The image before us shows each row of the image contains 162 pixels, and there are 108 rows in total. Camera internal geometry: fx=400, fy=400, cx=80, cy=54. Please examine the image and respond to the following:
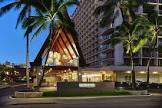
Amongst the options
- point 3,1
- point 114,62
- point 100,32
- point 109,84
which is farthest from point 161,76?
point 3,1

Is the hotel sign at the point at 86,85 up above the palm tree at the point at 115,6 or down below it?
below

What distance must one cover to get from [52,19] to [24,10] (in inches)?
130

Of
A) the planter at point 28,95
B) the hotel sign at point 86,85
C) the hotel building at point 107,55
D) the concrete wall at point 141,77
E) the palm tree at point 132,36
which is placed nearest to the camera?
the planter at point 28,95

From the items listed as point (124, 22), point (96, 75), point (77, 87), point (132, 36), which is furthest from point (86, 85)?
point (96, 75)

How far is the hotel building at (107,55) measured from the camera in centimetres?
10106

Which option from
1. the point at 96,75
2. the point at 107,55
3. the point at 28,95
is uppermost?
the point at 107,55

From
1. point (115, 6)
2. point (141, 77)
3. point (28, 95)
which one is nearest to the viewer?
point (28, 95)

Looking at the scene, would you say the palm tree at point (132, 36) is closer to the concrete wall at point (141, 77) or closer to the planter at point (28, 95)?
the planter at point (28, 95)

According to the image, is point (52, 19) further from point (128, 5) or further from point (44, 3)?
point (128, 5)

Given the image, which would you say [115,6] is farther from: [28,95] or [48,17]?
[28,95]

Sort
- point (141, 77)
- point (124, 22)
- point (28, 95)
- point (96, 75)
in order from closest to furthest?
point (28, 95) → point (124, 22) → point (96, 75) → point (141, 77)

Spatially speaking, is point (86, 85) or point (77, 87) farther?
point (86, 85)

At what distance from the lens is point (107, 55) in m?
125

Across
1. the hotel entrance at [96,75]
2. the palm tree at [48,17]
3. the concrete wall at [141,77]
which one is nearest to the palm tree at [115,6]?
the palm tree at [48,17]
